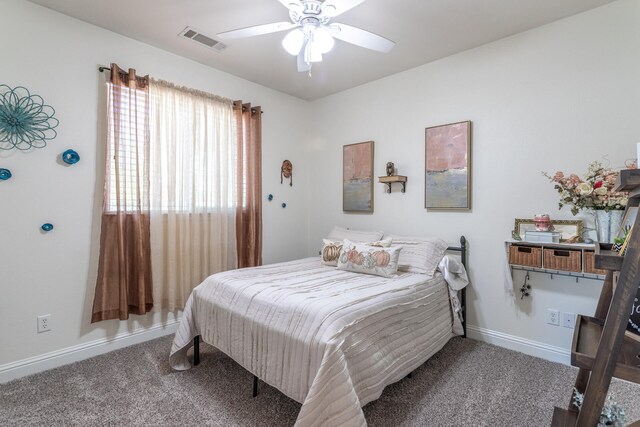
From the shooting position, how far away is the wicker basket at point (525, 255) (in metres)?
2.23

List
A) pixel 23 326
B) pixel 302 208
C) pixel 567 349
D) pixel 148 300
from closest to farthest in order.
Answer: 1. pixel 23 326
2. pixel 567 349
3. pixel 148 300
4. pixel 302 208

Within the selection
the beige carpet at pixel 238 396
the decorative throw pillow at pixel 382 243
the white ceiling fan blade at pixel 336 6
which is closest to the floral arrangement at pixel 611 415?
the beige carpet at pixel 238 396

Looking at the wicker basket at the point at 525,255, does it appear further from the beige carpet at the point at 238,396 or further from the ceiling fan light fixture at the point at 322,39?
the ceiling fan light fixture at the point at 322,39

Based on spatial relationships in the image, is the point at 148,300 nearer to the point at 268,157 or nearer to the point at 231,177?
the point at 231,177

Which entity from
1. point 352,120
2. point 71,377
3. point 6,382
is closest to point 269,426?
point 71,377

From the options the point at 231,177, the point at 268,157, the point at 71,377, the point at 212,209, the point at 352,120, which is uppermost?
the point at 352,120

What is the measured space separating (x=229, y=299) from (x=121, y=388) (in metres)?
0.92

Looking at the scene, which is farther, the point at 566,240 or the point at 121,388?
the point at 566,240

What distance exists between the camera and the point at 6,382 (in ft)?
6.82

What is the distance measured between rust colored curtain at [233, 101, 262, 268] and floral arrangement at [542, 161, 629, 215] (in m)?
2.70

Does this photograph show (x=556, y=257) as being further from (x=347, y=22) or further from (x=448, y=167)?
(x=347, y=22)

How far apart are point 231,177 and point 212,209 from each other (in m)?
0.41

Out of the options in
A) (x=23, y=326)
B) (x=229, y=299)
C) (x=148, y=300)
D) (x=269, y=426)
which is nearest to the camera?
(x=269, y=426)

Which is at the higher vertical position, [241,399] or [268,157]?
[268,157]
